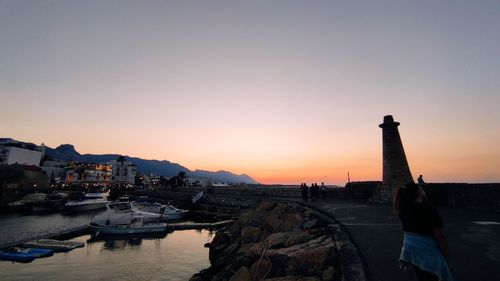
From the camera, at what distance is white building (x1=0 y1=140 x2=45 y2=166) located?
99812mm

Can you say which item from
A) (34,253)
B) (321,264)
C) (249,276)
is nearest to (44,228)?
(34,253)

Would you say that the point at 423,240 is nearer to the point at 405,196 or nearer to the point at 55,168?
the point at 405,196

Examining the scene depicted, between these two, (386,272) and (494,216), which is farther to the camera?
(494,216)

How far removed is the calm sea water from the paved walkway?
38.1ft

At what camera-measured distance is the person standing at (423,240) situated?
390 centimetres

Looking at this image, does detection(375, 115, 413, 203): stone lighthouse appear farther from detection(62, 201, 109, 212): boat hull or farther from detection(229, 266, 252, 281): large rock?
detection(62, 201, 109, 212): boat hull

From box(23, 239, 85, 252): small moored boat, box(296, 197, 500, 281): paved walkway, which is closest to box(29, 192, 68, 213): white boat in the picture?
box(23, 239, 85, 252): small moored boat

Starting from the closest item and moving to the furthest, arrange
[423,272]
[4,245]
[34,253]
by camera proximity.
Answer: [423,272]
[34,253]
[4,245]

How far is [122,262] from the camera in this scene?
2039 centimetres

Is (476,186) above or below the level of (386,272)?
above

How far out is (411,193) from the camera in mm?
4383

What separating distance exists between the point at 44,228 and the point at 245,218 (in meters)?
29.0

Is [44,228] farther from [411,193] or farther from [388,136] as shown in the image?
[411,193]

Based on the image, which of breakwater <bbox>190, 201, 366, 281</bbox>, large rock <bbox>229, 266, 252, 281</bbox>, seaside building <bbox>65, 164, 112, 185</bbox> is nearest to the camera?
breakwater <bbox>190, 201, 366, 281</bbox>
